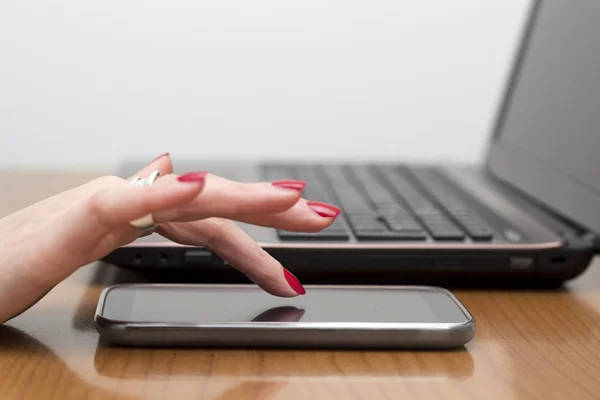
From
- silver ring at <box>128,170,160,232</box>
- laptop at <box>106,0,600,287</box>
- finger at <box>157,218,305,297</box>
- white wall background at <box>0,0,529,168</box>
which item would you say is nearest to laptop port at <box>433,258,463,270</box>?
laptop at <box>106,0,600,287</box>

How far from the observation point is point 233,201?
0.38m

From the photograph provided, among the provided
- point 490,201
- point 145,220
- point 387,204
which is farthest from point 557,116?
point 145,220

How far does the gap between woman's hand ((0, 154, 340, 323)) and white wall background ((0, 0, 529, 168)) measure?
28.9 inches

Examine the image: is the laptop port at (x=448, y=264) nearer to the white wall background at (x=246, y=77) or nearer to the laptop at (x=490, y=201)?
the laptop at (x=490, y=201)

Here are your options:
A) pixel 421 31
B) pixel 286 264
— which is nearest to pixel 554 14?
pixel 421 31

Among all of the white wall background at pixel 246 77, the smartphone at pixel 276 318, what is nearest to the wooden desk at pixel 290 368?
the smartphone at pixel 276 318

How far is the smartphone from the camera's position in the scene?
0.41m

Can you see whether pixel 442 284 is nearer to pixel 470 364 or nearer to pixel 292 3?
pixel 470 364

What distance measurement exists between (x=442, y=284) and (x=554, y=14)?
17.6 inches

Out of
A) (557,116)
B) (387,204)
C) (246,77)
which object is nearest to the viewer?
(387,204)

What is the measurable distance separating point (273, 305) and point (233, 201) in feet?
0.31

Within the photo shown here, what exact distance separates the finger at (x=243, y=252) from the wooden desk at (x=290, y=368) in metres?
0.05

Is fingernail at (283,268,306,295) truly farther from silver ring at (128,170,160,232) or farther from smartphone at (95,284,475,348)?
silver ring at (128,170,160,232)

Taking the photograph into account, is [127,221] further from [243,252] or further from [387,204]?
[387,204]
